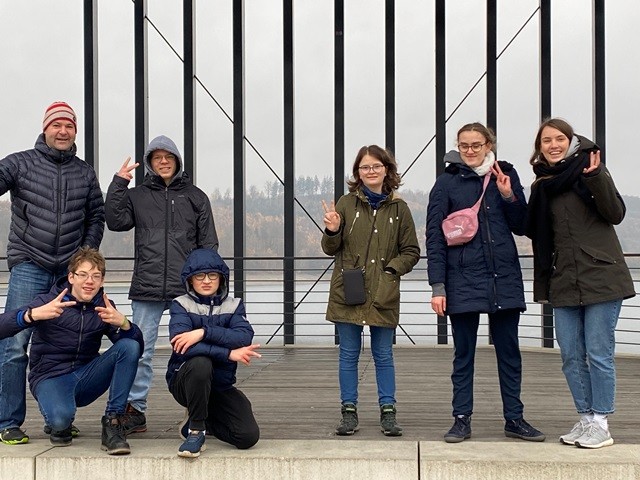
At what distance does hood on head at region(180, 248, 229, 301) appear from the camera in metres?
3.04

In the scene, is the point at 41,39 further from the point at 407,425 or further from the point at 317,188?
the point at 407,425

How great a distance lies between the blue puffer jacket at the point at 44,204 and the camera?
316 cm

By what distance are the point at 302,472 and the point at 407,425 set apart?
0.73 meters

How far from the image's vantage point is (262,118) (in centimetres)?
771

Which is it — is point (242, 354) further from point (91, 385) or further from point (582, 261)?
point (582, 261)

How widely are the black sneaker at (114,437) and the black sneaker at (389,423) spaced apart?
35.3 inches

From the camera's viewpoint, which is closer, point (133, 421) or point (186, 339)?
point (186, 339)

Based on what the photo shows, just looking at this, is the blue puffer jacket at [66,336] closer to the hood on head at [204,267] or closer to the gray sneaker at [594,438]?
the hood on head at [204,267]

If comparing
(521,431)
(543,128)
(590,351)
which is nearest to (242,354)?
(521,431)

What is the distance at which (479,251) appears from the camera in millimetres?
3100

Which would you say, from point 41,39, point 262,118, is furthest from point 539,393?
point 41,39

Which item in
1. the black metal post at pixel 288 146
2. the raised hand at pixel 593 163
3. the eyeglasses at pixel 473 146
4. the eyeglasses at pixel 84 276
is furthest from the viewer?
the black metal post at pixel 288 146

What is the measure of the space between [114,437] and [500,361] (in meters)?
1.34

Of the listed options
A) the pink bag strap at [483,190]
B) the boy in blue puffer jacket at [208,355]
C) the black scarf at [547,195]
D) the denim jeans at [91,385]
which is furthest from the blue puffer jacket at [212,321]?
the black scarf at [547,195]
